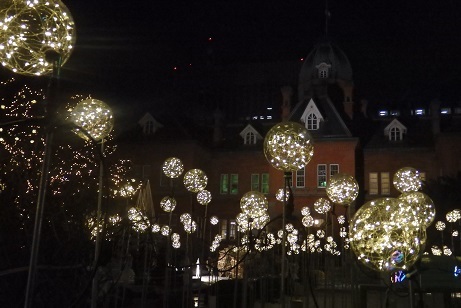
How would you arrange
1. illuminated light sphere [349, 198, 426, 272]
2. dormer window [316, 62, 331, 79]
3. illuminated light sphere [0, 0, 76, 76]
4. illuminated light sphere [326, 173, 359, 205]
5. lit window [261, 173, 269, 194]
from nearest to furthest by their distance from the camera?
illuminated light sphere [0, 0, 76, 76] → illuminated light sphere [349, 198, 426, 272] → illuminated light sphere [326, 173, 359, 205] → lit window [261, 173, 269, 194] → dormer window [316, 62, 331, 79]

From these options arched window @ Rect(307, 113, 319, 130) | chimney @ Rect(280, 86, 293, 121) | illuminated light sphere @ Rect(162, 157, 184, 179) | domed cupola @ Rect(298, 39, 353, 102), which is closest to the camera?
illuminated light sphere @ Rect(162, 157, 184, 179)

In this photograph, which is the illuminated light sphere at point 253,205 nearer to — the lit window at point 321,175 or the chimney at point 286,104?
the lit window at point 321,175

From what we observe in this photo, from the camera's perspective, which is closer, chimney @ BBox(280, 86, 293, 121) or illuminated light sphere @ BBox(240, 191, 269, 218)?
illuminated light sphere @ BBox(240, 191, 269, 218)

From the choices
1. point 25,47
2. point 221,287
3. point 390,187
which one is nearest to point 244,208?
point 221,287

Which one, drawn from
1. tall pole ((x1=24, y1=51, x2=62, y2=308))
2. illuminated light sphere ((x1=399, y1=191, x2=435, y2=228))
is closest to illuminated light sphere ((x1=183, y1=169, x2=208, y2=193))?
illuminated light sphere ((x1=399, y1=191, x2=435, y2=228))

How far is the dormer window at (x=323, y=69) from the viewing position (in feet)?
132

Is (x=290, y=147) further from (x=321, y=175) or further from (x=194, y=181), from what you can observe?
(x=321, y=175)

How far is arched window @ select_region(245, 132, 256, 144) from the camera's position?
127ft

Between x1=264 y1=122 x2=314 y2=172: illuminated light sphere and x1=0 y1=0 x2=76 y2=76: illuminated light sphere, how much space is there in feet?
12.2

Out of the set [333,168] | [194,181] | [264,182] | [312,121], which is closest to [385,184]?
[333,168]

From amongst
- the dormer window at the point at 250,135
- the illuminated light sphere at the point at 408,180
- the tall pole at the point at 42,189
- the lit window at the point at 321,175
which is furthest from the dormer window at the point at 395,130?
the tall pole at the point at 42,189

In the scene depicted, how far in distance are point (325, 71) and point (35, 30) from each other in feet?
126

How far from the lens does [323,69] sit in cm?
4059

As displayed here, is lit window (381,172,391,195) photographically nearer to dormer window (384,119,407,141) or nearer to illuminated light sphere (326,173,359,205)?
dormer window (384,119,407,141)
